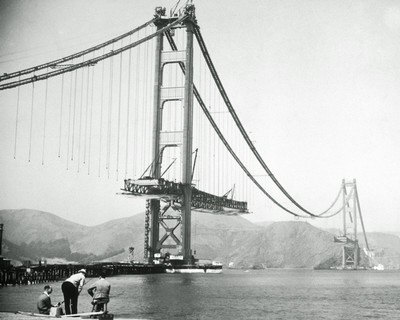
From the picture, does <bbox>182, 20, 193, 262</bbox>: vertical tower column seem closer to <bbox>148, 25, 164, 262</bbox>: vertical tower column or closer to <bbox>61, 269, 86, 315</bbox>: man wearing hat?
<bbox>148, 25, 164, 262</bbox>: vertical tower column

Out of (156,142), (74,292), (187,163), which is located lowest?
(74,292)

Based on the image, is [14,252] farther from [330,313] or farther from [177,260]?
[330,313]

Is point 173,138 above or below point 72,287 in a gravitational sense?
above

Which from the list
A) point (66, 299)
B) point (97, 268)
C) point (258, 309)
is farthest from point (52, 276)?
point (66, 299)

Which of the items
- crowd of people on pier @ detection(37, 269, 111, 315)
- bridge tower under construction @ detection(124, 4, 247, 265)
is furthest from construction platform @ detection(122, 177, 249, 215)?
crowd of people on pier @ detection(37, 269, 111, 315)

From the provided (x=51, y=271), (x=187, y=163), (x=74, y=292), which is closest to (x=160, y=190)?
(x=187, y=163)

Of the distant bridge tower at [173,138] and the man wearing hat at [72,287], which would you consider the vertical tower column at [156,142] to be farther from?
the man wearing hat at [72,287]

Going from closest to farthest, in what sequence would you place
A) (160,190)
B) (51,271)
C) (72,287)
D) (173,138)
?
1. (72,287)
2. (51,271)
3. (160,190)
4. (173,138)

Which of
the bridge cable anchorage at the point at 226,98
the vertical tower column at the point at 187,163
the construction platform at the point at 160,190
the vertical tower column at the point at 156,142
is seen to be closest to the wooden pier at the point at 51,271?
the vertical tower column at the point at 156,142

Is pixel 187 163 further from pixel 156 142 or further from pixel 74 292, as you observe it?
pixel 74 292
